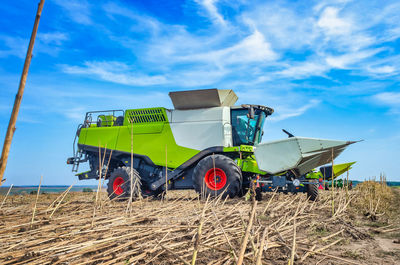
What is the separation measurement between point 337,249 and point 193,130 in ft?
20.5

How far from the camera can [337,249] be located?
3455mm

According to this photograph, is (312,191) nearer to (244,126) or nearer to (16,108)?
(244,126)

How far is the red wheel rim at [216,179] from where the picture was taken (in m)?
8.23

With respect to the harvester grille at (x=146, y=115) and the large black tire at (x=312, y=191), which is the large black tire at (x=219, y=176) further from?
the harvester grille at (x=146, y=115)

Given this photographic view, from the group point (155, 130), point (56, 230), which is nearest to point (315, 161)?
point (155, 130)

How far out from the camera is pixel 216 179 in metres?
8.36

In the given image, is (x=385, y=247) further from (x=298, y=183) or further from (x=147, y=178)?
(x=147, y=178)

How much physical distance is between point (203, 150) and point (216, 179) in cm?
105

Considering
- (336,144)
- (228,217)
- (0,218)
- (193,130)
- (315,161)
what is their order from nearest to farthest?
(228,217) < (0,218) < (336,144) < (315,161) < (193,130)

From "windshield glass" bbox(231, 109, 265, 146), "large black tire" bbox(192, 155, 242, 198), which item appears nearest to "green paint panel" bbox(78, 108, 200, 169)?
"large black tire" bbox(192, 155, 242, 198)

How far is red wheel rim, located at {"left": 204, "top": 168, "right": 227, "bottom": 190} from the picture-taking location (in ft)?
27.0

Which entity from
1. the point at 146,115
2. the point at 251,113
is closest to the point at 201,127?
the point at 251,113

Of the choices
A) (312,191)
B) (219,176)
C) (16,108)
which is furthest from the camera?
(219,176)

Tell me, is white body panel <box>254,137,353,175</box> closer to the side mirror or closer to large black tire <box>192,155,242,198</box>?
large black tire <box>192,155,242,198</box>
